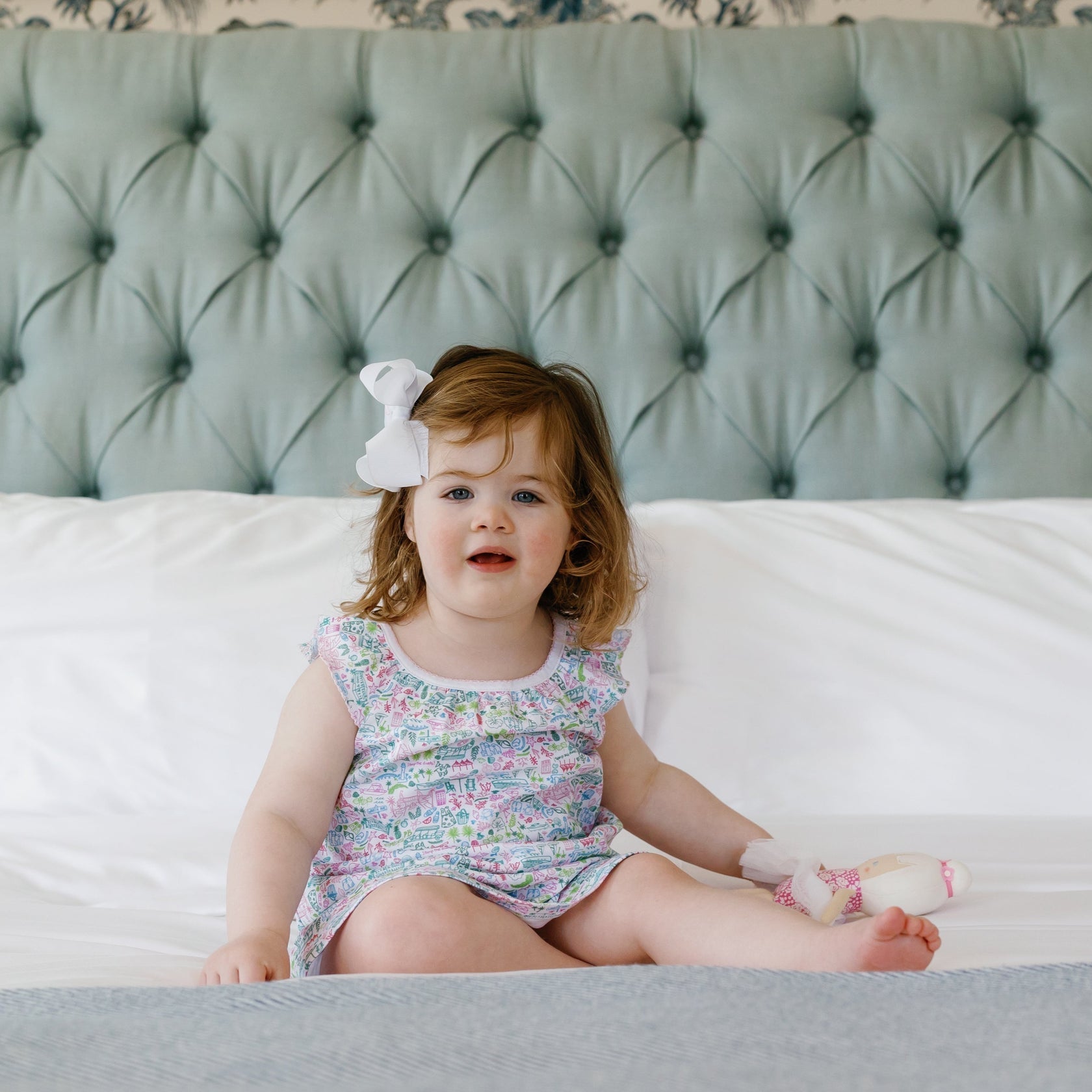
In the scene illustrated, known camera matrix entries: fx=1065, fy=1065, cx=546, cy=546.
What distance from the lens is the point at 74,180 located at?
63.1 inches

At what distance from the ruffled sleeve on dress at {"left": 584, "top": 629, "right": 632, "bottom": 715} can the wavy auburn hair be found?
14mm

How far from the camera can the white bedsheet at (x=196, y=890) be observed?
80 cm

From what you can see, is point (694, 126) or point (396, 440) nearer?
point (396, 440)

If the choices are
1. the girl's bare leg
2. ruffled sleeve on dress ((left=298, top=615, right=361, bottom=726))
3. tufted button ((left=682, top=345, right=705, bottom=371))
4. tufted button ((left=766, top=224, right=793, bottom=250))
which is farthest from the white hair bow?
tufted button ((left=766, top=224, right=793, bottom=250))

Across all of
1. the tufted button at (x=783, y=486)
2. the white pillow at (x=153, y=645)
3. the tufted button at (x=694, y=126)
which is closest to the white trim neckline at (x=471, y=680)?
the white pillow at (x=153, y=645)

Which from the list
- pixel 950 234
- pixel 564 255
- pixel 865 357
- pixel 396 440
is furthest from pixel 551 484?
pixel 950 234

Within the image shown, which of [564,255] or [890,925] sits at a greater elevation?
[564,255]

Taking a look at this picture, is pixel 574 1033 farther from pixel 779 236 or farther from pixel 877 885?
pixel 779 236

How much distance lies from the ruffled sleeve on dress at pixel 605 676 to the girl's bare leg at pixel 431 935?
0.23 metres

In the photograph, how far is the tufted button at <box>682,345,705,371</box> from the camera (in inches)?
63.7

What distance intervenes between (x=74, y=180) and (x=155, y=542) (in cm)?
66

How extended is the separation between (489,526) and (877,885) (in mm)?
445

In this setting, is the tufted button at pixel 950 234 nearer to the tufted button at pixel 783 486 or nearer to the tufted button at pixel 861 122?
the tufted button at pixel 861 122

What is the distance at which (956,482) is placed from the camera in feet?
5.30
